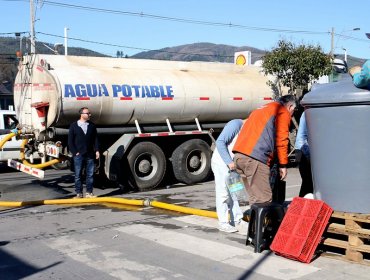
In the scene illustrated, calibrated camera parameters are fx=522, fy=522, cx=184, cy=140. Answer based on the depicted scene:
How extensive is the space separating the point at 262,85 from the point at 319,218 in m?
8.84

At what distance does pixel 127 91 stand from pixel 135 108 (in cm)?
43

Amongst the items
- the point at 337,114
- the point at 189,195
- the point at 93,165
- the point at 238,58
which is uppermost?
the point at 238,58

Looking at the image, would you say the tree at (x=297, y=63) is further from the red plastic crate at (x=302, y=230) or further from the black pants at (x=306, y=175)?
the red plastic crate at (x=302, y=230)

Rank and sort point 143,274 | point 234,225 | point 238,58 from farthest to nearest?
point 238,58, point 234,225, point 143,274

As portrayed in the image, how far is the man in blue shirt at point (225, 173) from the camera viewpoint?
22.1 ft

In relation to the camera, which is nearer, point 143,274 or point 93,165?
point 143,274

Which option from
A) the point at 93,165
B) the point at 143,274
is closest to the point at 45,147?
the point at 93,165

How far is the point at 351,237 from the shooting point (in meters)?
5.46

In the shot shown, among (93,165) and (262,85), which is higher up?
(262,85)

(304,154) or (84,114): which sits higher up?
(84,114)

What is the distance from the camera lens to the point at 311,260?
18.5ft

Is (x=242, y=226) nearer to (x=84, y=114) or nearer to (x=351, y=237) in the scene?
(x=351, y=237)

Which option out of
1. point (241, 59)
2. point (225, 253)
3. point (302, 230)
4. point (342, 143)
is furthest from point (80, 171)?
point (241, 59)

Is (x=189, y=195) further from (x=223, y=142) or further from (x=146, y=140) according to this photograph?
(x=223, y=142)
